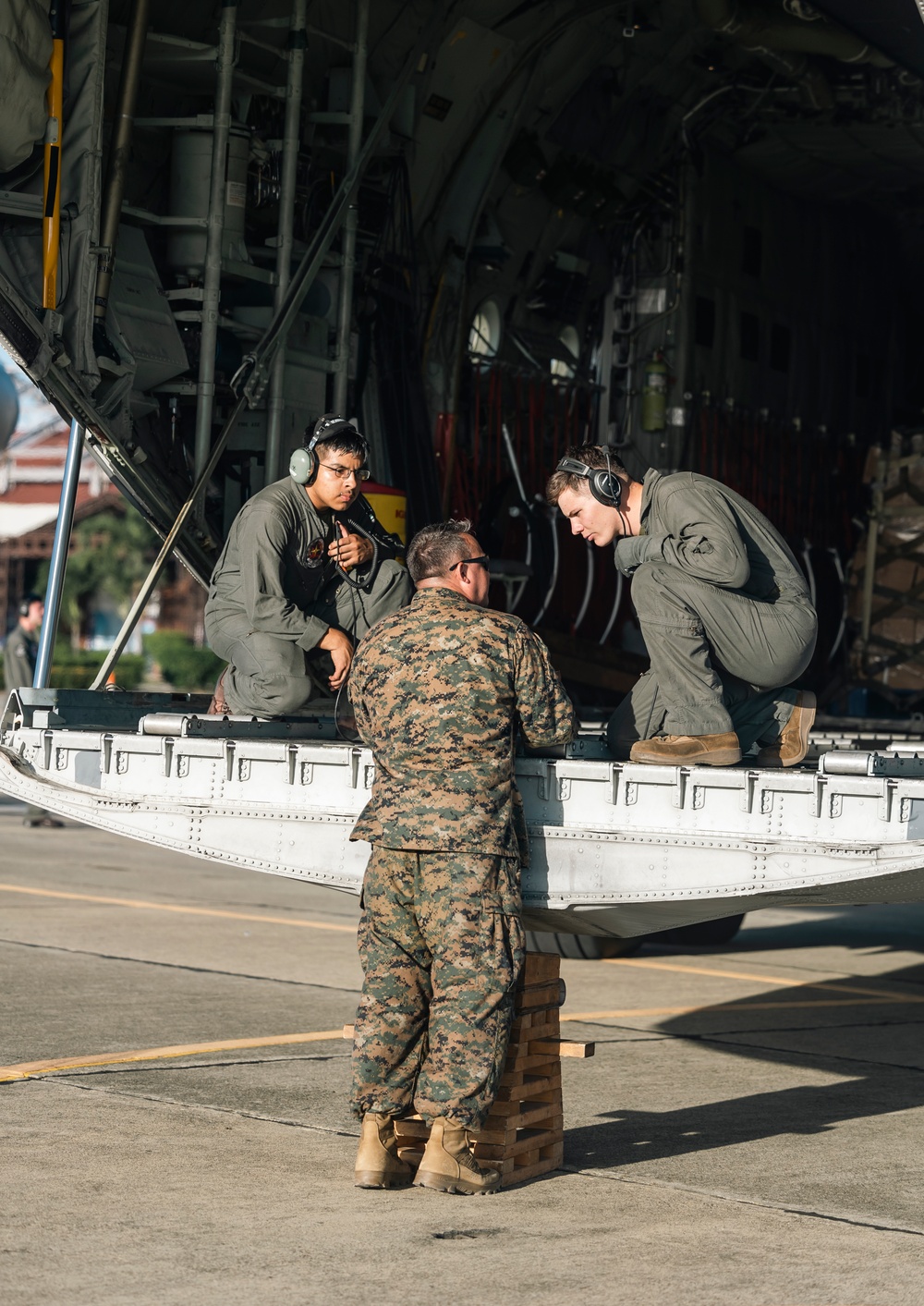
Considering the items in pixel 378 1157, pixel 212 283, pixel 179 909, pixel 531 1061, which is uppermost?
pixel 212 283

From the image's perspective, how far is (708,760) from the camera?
5312mm

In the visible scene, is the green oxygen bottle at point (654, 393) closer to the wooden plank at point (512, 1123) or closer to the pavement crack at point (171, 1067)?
the pavement crack at point (171, 1067)

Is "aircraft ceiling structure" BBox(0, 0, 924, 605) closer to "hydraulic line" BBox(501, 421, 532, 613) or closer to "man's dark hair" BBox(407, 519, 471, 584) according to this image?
A: "hydraulic line" BBox(501, 421, 532, 613)

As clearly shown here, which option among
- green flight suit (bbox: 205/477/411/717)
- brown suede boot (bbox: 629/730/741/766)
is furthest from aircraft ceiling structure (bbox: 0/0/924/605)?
brown suede boot (bbox: 629/730/741/766)

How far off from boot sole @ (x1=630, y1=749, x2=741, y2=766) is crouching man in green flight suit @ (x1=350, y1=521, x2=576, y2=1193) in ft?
1.33

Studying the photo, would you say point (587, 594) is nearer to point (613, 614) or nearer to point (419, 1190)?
point (613, 614)

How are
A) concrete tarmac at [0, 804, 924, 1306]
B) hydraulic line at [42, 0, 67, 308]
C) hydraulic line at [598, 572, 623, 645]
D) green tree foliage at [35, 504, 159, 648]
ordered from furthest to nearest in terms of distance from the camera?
green tree foliage at [35, 504, 159, 648] → hydraulic line at [598, 572, 623, 645] → hydraulic line at [42, 0, 67, 308] → concrete tarmac at [0, 804, 924, 1306]

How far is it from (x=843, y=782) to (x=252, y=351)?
4.38 meters

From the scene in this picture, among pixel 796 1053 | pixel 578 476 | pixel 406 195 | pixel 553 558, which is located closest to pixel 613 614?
pixel 553 558

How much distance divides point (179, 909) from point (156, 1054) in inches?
167

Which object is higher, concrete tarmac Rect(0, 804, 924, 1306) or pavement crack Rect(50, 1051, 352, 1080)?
concrete tarmac Rect(0, 804, 924, 1306)

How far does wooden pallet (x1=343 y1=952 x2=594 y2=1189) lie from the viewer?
16.3 feet

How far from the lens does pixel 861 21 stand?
9.15 metres

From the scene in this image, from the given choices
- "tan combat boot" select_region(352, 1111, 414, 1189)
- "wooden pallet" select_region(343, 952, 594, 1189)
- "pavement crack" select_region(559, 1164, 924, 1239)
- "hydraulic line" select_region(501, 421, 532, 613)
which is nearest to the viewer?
"pavement crack" select_region(559, 1164, 924, 1239)
